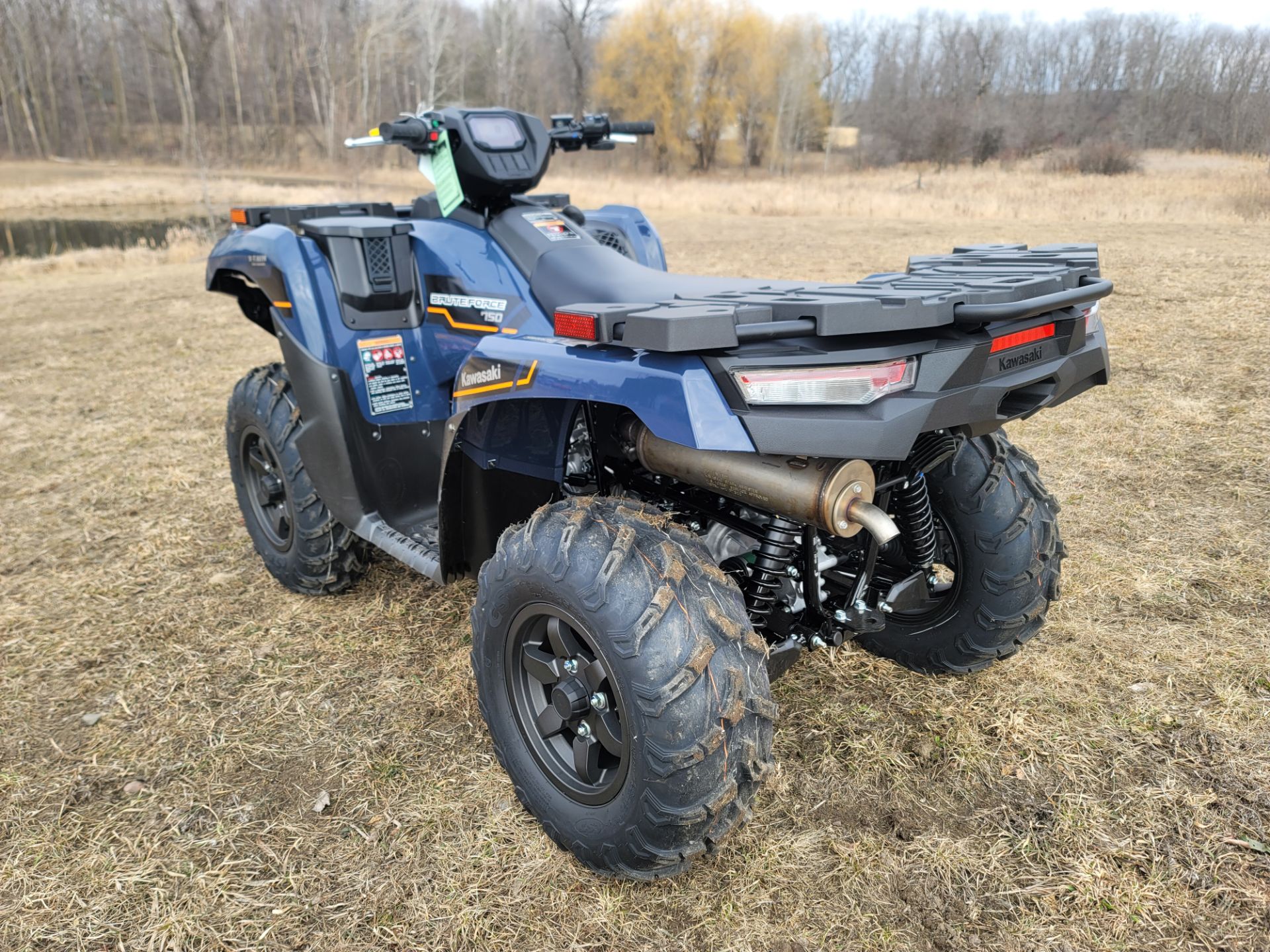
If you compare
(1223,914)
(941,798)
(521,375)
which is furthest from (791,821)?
(521,375)

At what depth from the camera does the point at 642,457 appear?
6.73 ft

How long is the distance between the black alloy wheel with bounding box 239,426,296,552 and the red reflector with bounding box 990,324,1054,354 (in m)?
2.79

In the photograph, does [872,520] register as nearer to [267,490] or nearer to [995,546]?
[995,546]

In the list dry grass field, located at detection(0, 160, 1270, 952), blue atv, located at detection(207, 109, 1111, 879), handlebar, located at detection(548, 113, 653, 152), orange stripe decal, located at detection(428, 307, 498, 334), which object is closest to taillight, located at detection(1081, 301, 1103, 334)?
blue atv, located at detection(207, 109, 1111, 879)

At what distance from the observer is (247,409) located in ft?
11.5

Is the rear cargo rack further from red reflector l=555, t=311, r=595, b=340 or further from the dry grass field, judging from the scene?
the dry grass field

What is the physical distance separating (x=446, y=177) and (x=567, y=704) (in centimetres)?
199

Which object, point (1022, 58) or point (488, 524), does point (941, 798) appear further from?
point (1022, 58)

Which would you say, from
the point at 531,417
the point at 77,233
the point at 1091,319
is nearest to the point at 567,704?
the point at 531,417

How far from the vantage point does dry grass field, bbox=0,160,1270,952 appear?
2033 millimetres

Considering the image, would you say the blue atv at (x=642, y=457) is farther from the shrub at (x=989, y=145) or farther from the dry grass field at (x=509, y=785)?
the shrub at (x=989, y=145)

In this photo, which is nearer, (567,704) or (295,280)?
(567,704)

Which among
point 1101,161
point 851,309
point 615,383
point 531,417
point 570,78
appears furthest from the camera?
point 570,78

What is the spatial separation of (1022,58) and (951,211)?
41409 mm
